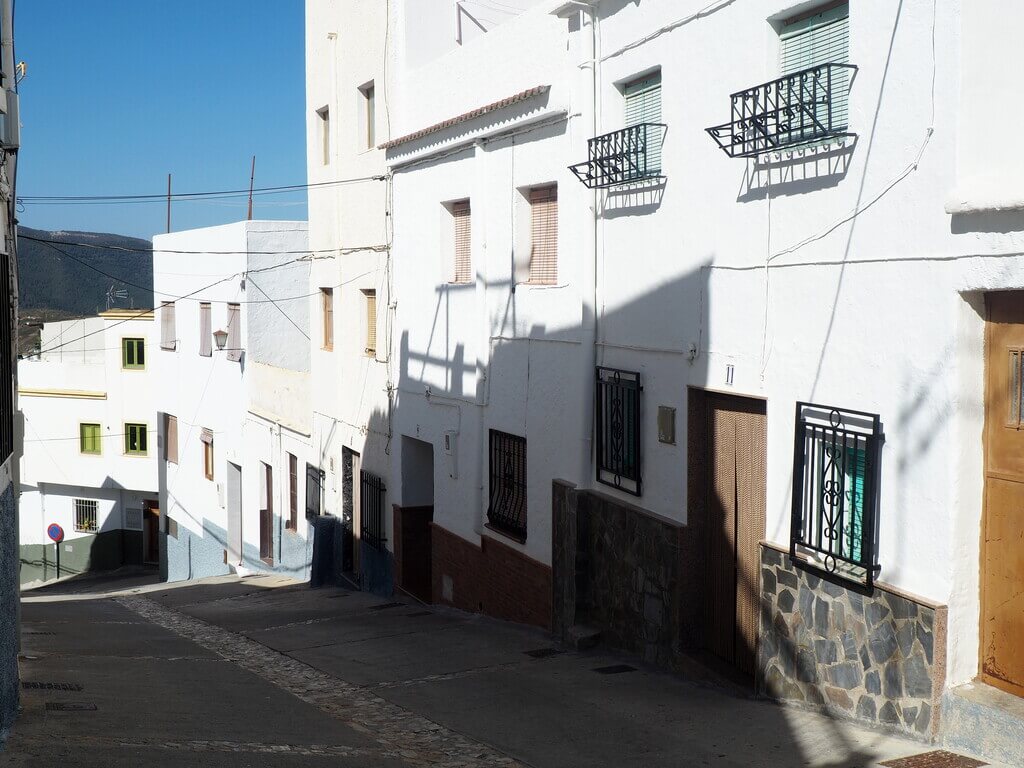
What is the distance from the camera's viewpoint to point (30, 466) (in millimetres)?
34344

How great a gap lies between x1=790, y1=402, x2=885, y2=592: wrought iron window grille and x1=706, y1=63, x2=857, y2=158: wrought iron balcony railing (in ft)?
5.93

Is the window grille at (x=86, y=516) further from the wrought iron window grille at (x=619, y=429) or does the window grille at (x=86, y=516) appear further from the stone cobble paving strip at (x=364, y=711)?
the wrought iron window grille at (x=619, y=429)

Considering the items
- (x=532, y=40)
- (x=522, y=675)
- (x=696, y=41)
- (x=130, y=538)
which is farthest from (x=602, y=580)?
(x=130, y=538)

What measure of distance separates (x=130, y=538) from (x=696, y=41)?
2894 centimetres

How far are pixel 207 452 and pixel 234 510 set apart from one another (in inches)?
85.5

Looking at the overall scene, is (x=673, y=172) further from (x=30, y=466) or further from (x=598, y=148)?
(x=30, y=466)

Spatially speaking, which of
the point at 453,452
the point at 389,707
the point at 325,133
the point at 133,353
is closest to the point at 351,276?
the point at 325,133

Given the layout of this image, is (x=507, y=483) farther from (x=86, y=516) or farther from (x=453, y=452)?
(x=86, y=516)

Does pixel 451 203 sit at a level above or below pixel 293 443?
above

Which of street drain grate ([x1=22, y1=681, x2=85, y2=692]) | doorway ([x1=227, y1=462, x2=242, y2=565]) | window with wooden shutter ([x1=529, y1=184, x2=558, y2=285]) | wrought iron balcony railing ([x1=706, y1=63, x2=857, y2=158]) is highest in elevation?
wrought iron balcony railing ([x1=706, y1=63, x2=857, y2=158])

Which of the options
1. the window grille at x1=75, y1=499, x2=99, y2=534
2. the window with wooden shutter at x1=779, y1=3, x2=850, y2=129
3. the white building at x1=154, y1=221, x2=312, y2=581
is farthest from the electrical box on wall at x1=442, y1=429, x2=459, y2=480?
the window grille at x1=75, y1=499, x2=99, y2=534

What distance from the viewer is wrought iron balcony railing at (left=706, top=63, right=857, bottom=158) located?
7250 mm

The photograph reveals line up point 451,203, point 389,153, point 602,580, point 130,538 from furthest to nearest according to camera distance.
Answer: point 130,538 → point 389,153 → point 451,203 → point 602,580

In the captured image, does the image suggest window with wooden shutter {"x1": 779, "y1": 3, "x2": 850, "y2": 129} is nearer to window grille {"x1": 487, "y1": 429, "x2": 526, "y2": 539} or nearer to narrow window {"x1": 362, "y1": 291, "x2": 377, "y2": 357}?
window grille {"x1": 487, "y1": 429, "x2": 526, "y2": 539}
